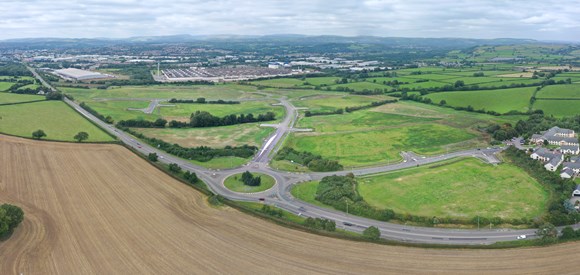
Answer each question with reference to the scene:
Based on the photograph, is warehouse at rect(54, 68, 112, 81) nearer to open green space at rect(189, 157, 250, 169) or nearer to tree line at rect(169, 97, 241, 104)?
tree line at rect(169, 97, 241, 104)

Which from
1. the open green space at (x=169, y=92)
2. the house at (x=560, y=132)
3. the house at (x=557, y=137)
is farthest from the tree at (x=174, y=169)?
the open green space at (x=169, y=92)

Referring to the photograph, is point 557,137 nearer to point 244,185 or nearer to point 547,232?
point 547,232

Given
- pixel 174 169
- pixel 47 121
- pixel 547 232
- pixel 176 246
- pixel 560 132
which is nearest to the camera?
pixel 176 246

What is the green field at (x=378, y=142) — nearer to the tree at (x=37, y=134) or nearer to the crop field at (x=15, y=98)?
the tree at (x=37, y=134)

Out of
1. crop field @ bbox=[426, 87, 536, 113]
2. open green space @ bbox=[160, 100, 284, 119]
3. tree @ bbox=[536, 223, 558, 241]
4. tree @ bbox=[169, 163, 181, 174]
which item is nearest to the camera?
tree @ bbox=[536, 223, 558, 241]

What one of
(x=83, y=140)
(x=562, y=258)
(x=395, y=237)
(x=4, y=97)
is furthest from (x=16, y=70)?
(x=562, y=258)

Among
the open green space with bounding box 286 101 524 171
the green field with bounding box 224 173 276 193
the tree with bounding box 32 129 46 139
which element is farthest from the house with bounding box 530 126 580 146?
the tree with bounding box 32 129 46 139

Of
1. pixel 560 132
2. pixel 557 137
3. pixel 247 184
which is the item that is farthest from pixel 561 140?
pixel 247 184
